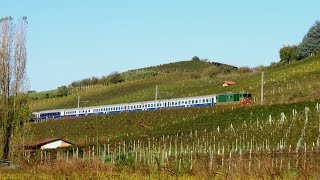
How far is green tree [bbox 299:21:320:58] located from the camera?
107000 mm

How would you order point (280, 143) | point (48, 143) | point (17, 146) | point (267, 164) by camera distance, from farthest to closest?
point (48, 143), point (280, 143), point (17, 146), point (267, 164)

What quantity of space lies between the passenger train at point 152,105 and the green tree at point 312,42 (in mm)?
41445

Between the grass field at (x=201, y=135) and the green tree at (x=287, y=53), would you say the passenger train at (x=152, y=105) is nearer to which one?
the grass field at (x=201, y=135)

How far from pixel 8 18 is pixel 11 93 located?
455 cm

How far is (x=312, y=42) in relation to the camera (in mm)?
108375

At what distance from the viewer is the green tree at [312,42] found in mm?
107000

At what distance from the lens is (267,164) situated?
1453cm

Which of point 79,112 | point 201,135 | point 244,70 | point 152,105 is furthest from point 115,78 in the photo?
point 201,135

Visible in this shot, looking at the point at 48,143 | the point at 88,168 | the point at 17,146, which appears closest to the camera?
the point at 88,168

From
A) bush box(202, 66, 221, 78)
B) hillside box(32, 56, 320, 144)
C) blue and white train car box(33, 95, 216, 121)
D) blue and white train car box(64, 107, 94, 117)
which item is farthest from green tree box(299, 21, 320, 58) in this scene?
blue and white train car box(64, 107, 94, 117)

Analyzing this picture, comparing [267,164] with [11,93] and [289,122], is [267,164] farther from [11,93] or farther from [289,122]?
[289,122]

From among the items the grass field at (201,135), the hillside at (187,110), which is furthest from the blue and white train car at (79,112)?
the hillside at (187,110)

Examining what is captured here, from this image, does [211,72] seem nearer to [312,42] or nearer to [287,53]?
[287,53]

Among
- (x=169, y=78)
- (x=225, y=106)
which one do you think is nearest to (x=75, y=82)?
(x=169, y=78)
